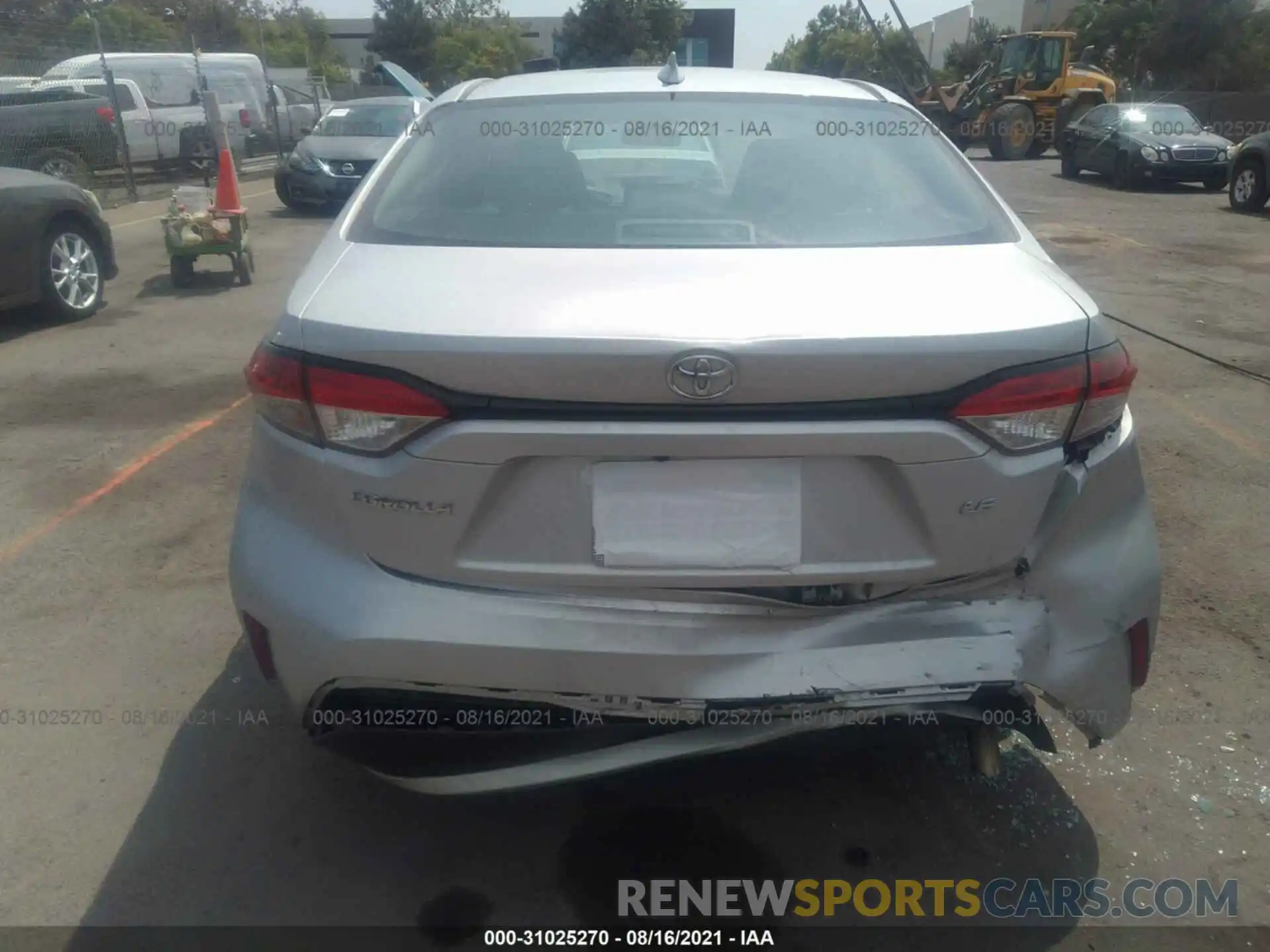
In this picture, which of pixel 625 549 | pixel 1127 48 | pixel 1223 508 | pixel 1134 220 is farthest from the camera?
pixel 1127 48

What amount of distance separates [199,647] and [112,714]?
36 centimetres

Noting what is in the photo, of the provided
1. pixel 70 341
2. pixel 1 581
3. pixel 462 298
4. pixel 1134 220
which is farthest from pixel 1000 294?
pixel 1134 220

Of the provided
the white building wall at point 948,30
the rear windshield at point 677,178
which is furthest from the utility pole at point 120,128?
the white building wall at point 948,30

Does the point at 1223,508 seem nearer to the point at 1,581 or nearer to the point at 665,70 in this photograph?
the point at 665,70

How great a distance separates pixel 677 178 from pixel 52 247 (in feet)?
20.5

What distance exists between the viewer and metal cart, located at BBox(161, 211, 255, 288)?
886cm

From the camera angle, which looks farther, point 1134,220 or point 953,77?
point 953,77

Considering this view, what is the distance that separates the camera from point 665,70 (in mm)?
3330

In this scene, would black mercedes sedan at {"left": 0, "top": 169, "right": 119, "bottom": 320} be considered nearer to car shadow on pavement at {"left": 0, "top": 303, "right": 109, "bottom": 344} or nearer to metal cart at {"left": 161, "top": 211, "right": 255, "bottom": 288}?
car shadow on pavement at {"left": 0, "top": 303, "right": 109, "bottom": 344}

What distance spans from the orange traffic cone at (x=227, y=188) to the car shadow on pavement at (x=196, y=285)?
0.57 m

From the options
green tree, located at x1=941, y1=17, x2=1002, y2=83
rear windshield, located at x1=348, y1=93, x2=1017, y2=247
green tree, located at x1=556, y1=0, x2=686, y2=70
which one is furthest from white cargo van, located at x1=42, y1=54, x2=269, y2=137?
green tree, located at x1=941, y1=17, x2=1002, y2=83

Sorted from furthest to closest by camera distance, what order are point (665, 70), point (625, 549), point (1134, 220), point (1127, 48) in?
point (1127, 48)
point (1134, 220)
point (665, 70)
point (625, 549)

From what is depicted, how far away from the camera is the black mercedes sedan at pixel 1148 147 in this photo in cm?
1741

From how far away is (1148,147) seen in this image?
690 inches
